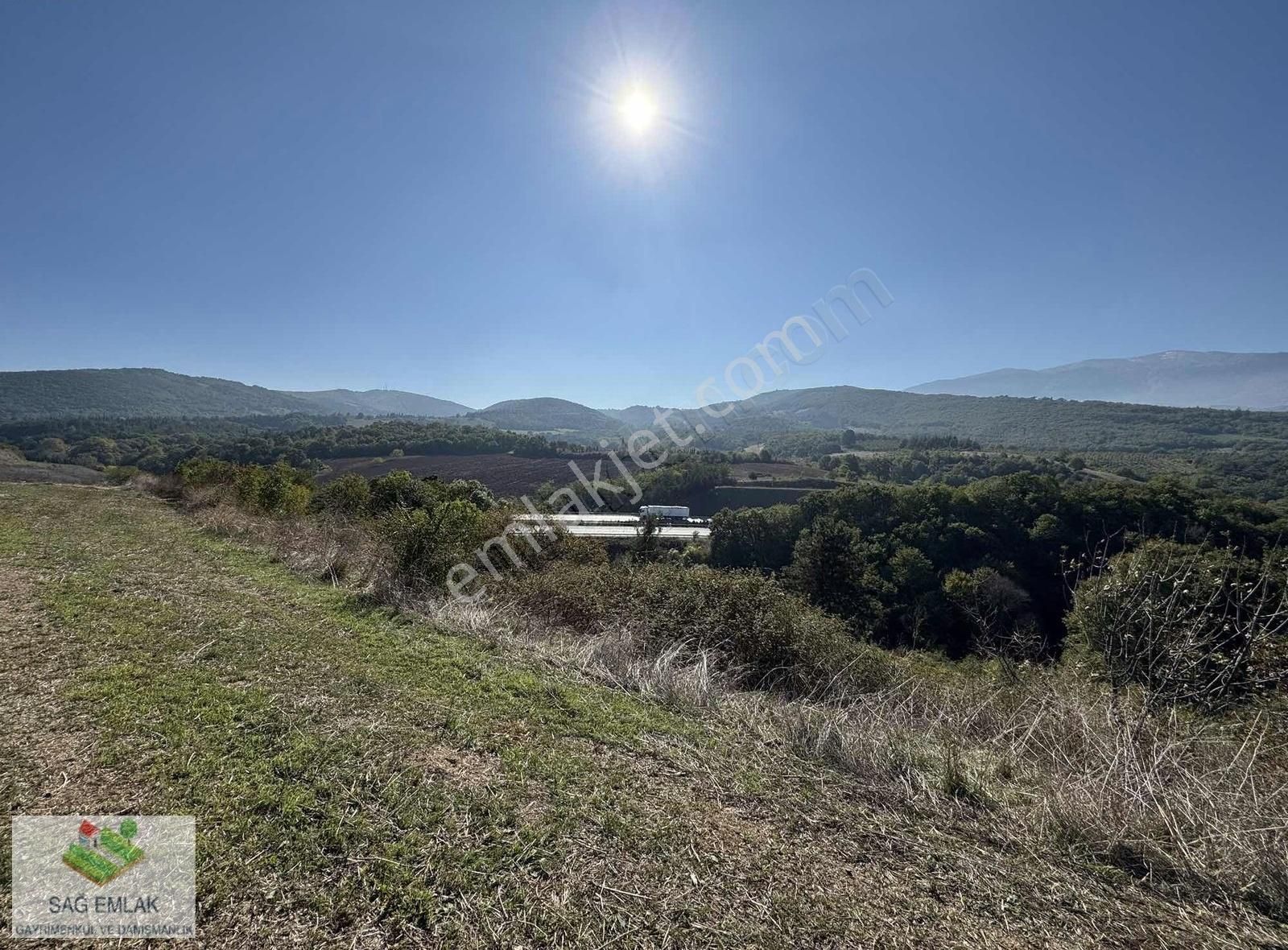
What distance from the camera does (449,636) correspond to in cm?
618

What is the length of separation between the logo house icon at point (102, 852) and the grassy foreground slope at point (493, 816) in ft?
0.49

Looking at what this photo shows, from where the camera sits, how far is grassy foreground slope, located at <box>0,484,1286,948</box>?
2.22 metres

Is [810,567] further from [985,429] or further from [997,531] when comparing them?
[985,429]

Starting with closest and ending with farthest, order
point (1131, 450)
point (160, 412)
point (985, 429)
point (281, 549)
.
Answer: point (281, 549), point (1131, 450), point (985, 429), point (160, 412)

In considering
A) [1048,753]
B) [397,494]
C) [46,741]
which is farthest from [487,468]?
[1048,753]

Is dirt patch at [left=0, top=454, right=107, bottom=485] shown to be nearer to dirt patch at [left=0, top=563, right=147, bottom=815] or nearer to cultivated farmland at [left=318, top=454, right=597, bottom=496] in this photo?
cultivated farmland at [left=318, top=454, right=597, bottom=496]

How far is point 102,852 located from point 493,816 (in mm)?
1756

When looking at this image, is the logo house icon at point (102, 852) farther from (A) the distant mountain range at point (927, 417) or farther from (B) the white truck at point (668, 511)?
(A) the distant mountain range at point (927, 417)

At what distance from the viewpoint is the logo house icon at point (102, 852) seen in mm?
2270

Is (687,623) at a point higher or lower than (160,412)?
lower

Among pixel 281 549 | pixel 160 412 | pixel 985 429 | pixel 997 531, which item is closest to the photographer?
pixel 281 549

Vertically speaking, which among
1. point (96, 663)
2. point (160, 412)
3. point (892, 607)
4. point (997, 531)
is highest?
point (160, 412)

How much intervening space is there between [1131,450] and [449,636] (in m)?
135

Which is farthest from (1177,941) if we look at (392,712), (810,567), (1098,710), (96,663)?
(810,567)
